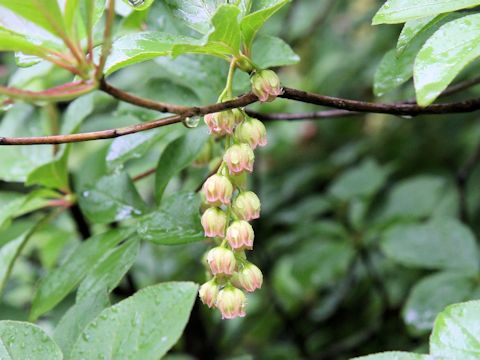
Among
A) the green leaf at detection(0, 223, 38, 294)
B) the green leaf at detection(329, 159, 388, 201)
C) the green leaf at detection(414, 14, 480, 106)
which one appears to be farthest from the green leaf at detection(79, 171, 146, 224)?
the green leaf at detection(329, 159, 388, 201)

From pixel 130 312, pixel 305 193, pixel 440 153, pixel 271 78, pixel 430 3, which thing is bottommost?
pixel 305 193

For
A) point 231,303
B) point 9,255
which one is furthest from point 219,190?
point 9,255

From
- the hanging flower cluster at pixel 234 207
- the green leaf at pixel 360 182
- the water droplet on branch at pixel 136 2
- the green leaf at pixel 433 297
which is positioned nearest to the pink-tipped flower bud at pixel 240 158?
the hanging flower cluster at pixel 234 207

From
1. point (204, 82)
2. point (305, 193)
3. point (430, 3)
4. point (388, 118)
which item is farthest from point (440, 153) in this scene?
point (430, 3)

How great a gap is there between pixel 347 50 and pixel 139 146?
2.35 meters

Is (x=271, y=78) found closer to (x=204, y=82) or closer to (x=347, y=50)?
(x=204, y=82)

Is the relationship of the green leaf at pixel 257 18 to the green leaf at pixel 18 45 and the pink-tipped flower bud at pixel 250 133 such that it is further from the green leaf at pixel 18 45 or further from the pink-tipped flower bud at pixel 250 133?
the green leaf at pixel 18 45

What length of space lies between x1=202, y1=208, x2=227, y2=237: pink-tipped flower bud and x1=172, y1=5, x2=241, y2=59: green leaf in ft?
0.72

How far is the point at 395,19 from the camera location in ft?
2.84

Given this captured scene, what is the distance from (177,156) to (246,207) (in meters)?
0.31

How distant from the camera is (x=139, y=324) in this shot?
3.10ft

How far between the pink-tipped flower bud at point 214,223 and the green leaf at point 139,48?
0.23 m

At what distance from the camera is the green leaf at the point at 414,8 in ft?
2.81

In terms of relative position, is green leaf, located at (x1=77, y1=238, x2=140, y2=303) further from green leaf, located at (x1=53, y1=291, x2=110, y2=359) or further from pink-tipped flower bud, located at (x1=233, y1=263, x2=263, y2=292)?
pink-tipped flower bud, located at (x1=233, y1=263, x2=263, y2=292)
